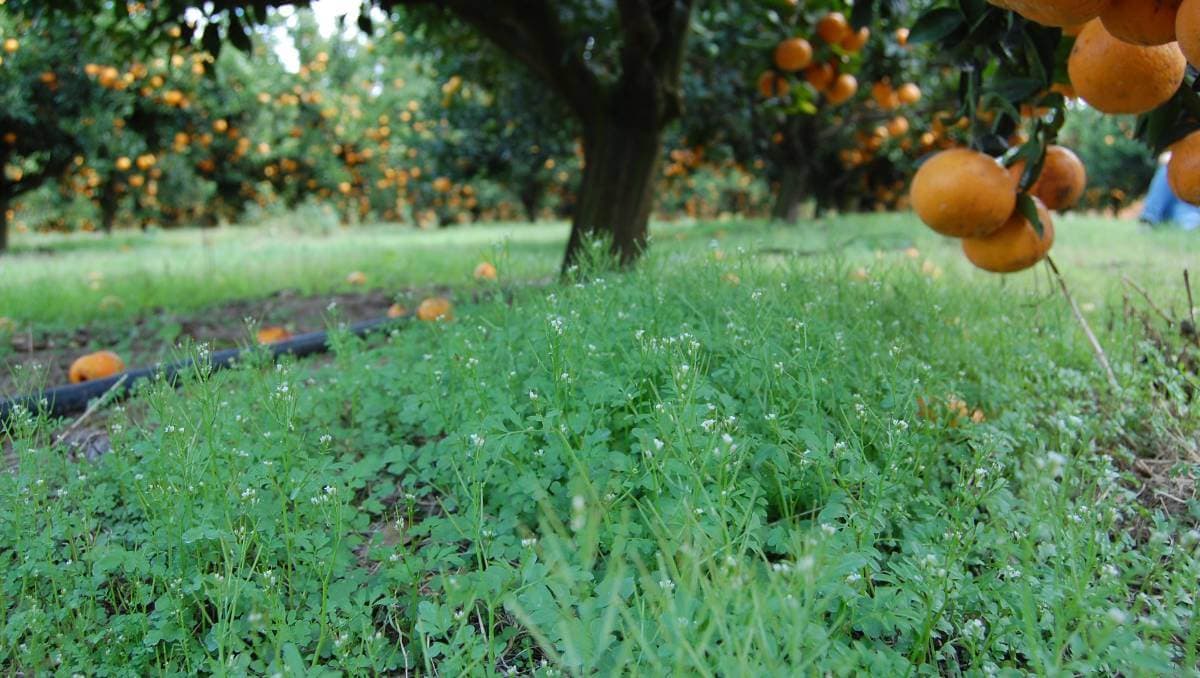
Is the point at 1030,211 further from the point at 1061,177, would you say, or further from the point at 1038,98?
the point at 1038,98

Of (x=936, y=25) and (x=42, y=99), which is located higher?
(x=42, y=99)

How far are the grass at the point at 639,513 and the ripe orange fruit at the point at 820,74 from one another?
2814 millimetres

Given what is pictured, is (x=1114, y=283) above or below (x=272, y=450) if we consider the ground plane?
above

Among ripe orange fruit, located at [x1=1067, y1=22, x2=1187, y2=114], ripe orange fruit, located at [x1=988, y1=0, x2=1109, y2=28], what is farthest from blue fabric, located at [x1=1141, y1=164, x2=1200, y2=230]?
ripe orange fruit, located at [x1=988, y1=0, x2=1109, y2=28]

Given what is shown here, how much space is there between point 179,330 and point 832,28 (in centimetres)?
372

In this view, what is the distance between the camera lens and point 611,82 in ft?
15.2

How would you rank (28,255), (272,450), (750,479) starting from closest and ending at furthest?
(750,479) < (272,450) < (28,255)

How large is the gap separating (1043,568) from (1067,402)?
70cm

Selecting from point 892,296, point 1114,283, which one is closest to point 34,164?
point 892,296

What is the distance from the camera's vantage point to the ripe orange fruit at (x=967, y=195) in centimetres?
188

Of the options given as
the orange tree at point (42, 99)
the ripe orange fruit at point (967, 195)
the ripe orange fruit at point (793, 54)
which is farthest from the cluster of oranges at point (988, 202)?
the orange tree at point (42, 99)

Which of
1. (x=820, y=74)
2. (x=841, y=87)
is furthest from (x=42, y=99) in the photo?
(x=841, y=87)

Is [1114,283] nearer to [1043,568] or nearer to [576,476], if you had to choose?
[1043,568]

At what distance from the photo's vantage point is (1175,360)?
7.19ft
